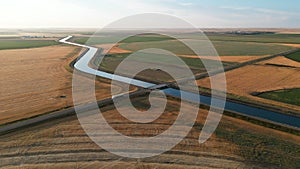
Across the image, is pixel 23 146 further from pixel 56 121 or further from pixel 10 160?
pixel 56 121

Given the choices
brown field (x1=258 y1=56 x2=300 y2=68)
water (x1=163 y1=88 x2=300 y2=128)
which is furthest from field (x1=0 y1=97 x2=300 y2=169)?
brown field (x1=258 y1=56 x2=300 y2=68)

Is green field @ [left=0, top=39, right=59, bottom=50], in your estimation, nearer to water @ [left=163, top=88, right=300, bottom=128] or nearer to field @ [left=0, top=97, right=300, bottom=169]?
field @ [left=0, top=97, right=300, bottom=169]

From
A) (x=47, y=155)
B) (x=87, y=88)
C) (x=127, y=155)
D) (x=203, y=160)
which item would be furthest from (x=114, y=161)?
(x=87, y=88)

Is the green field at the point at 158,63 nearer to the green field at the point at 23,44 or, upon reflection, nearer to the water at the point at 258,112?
the water at the point at 258,112

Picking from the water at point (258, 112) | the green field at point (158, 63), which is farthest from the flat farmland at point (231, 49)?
the water at point (258, 112)

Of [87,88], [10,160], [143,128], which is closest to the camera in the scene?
[10,160]

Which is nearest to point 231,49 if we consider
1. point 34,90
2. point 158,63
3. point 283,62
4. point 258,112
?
point 283,62
